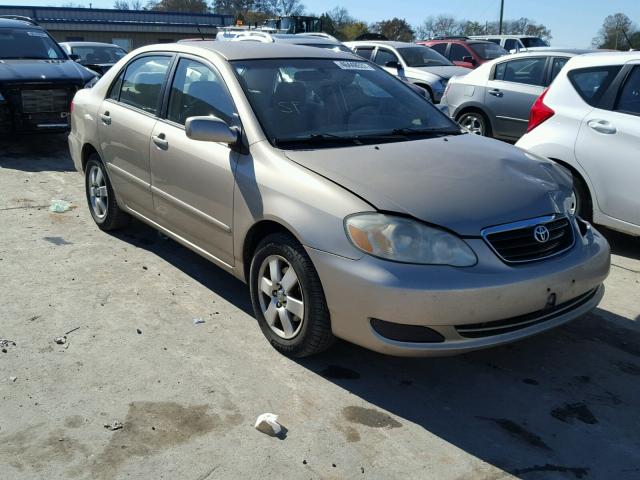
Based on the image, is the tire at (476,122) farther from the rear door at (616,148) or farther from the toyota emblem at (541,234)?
the toyota emblem at (541,234)

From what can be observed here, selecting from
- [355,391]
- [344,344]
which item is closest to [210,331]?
[344,344]

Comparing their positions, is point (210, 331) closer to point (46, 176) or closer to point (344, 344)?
point (344, 344)

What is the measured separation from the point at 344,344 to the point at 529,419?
3.97 feet

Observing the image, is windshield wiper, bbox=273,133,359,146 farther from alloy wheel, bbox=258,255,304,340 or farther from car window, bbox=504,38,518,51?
car window, bbox=504,38,518,51

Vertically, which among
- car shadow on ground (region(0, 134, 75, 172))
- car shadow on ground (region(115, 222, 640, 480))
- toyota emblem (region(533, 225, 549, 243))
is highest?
toyota emblem (region(533, 225, 549, 243))

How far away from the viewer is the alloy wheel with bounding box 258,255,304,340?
3.69 m

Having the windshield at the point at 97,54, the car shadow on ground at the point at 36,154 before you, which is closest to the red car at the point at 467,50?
the windshield at the point at 97,54

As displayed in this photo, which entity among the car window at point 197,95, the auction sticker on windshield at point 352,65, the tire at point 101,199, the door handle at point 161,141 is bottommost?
the tire at point 101,199

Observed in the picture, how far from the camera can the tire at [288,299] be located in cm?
353

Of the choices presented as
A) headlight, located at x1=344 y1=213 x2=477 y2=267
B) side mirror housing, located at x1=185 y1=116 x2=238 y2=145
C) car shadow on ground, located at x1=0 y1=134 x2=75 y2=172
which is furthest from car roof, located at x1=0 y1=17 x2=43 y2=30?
headlight, located at x1=344 y1=213 x2=477 y2=267

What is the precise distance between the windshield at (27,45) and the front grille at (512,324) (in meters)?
9.35

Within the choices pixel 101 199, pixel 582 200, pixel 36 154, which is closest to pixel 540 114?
pixel 582 200

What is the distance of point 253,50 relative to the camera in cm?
472

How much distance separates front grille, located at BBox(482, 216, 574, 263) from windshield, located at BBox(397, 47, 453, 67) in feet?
36.2
